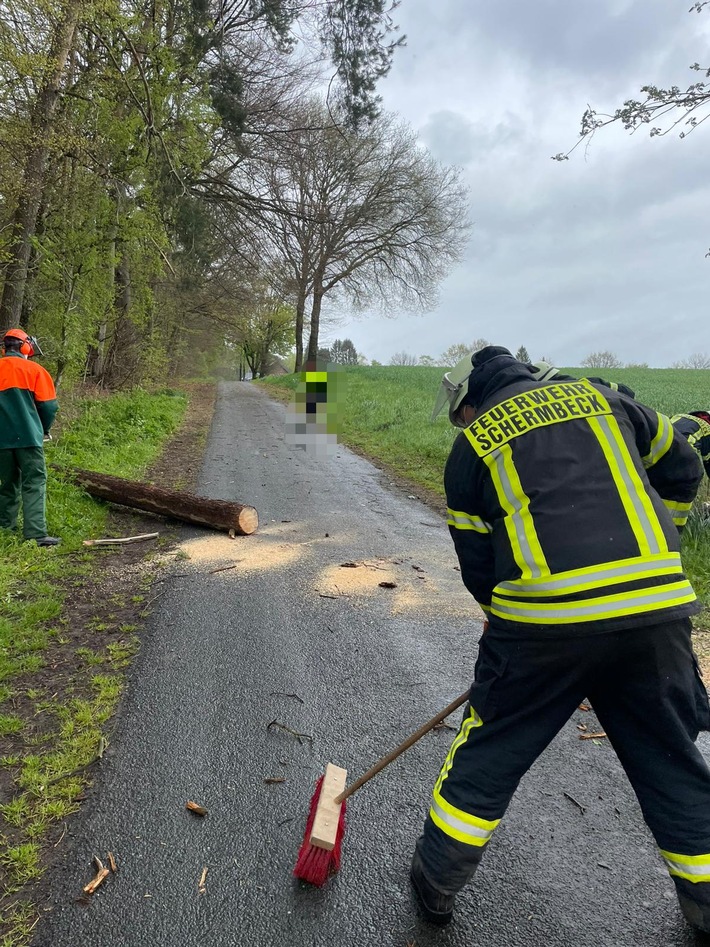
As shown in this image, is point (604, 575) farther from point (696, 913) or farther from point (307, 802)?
point (307, 802)

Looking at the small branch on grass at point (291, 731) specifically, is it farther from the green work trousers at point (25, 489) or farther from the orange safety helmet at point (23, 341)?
the orange safety helmet at point (23, 341)

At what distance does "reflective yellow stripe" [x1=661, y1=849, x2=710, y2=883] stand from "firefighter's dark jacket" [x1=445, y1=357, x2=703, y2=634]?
831mm

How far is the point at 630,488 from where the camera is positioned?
1930 mm

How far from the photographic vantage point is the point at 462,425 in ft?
8.29

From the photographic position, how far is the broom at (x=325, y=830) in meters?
2.18

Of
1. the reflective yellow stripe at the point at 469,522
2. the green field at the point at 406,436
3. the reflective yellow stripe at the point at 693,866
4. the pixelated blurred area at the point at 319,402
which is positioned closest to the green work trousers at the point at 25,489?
the green field at the point at 406,436

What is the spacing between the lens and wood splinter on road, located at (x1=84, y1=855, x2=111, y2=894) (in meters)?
2.13

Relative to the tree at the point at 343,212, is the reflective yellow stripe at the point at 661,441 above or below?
below

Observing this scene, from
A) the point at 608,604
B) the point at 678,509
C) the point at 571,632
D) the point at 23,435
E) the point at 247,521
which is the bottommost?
the point at 247,521

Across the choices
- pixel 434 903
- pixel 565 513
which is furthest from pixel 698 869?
pixel 565 513

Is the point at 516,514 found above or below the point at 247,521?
above

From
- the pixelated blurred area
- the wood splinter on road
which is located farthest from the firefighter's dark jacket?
the pixelated blurred area

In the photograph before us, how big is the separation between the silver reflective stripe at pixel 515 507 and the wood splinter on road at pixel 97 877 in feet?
6.40

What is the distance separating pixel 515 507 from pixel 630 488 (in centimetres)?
38
